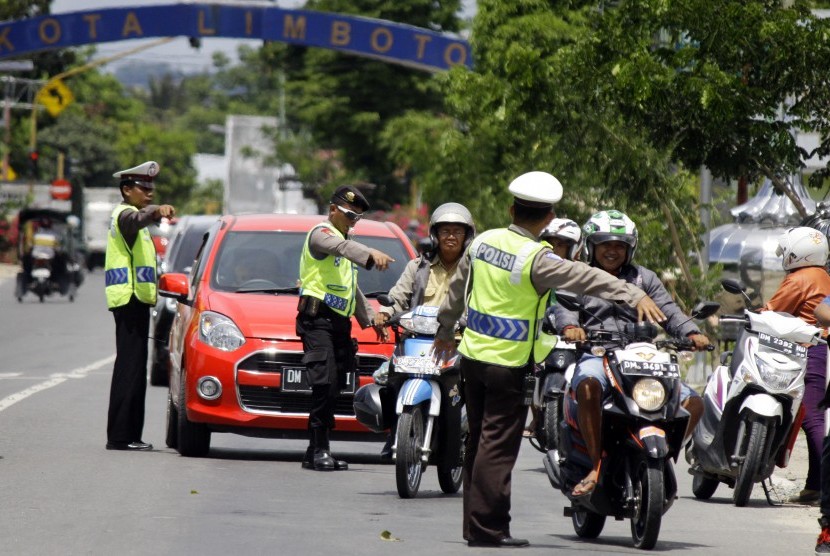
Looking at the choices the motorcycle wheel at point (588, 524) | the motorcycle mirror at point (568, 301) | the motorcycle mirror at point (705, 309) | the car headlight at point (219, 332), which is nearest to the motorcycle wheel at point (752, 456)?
the motorcycle wheel at point (588, 524)

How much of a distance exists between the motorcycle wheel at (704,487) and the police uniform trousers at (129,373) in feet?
12.8

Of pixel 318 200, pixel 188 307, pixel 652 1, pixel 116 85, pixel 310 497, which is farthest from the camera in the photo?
pixel 116 85

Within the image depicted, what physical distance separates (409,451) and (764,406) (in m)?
2.09

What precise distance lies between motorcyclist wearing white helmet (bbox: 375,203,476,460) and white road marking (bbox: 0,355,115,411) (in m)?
5.60

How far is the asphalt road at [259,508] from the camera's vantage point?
8.56 m

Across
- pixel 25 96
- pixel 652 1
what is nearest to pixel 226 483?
pixel 652 1


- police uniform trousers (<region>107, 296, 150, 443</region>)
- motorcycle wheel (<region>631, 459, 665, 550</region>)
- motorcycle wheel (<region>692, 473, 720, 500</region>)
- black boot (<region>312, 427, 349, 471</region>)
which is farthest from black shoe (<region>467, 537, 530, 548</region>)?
police uniform trousers (<region>107, 296, 150, 443</region>)

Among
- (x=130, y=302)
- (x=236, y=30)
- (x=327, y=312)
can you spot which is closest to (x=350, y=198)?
(x=327, y=312)

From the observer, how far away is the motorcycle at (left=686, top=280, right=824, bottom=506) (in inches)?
411

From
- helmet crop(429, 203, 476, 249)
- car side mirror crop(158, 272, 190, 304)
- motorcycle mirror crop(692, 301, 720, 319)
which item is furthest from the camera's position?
car side mirror crop(158, 272, 190, 304)

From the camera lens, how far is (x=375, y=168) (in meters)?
57.5

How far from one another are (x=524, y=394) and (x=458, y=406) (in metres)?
2.13

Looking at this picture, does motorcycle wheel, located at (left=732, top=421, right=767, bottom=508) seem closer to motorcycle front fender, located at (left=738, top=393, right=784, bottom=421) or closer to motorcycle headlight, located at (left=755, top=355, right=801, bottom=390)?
motorcycle front fender, located at (left=738, top=393, right=784, bottom=421)

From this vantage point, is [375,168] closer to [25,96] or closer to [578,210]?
[25,96]
